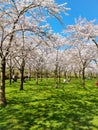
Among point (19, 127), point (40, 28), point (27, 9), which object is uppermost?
point (27, 9)

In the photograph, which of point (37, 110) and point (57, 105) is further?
point (57, 105)

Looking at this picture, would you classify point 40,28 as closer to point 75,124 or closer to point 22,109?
point 22,109

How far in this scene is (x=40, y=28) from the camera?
15.5 m

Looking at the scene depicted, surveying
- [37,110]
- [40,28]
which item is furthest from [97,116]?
[40,28]

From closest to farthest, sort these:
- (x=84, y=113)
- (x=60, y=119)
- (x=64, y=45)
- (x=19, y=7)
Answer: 1. (x=60, y=119)
2. (x=84, y=113)
3. (x=19, y=7)
4. (x=64, y=45)

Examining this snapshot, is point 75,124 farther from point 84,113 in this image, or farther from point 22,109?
point 22,109

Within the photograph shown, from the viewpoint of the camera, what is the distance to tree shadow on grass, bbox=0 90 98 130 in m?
10.9

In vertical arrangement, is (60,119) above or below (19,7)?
below

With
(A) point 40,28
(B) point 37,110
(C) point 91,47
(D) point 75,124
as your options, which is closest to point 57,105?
(B) point 37,110

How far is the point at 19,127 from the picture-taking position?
1077 cm

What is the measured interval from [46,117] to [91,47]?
25.6 meters

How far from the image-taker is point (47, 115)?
12.8 meters

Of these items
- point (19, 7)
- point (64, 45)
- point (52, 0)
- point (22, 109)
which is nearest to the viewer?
point (22, 109)

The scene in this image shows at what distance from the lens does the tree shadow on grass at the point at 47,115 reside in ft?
35.7
